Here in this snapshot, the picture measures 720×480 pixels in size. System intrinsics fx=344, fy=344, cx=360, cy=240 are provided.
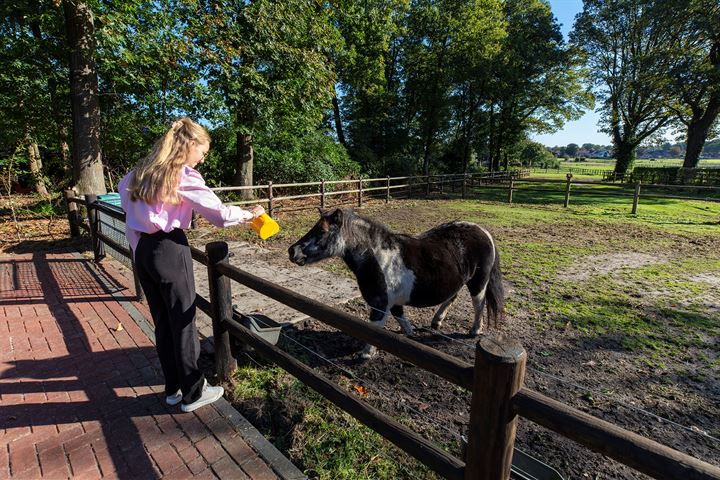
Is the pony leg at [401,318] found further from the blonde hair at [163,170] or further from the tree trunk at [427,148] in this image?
the tree trunk at [427,148]

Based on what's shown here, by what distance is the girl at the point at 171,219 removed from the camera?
6.93 feet

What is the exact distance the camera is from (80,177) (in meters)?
8.28

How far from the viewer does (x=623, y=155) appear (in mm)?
30859

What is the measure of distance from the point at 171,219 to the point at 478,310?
11.1 feet

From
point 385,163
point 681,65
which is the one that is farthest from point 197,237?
point 681,65

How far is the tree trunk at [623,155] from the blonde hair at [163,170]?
1450 inches

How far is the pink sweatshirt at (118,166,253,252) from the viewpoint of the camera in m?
2.13

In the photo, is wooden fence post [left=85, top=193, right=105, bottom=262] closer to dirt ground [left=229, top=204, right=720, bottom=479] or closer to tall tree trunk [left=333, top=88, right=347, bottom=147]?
dirt ground [left=229, top=204, right=720, bottom=479]

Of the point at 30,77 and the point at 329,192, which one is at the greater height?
the point at 30,77

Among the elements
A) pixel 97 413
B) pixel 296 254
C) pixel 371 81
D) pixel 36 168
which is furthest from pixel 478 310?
pixel 371 81

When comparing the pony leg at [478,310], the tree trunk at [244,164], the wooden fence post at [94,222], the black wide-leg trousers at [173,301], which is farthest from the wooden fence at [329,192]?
the black wide-leg trousers at [173,301]

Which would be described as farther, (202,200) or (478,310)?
(478,310)

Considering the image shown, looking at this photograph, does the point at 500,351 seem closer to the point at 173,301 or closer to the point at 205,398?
the point at 173,301

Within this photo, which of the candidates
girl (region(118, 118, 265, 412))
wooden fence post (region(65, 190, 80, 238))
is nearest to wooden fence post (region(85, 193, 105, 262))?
wooden fence post (region(65, 190, 80, 238))
